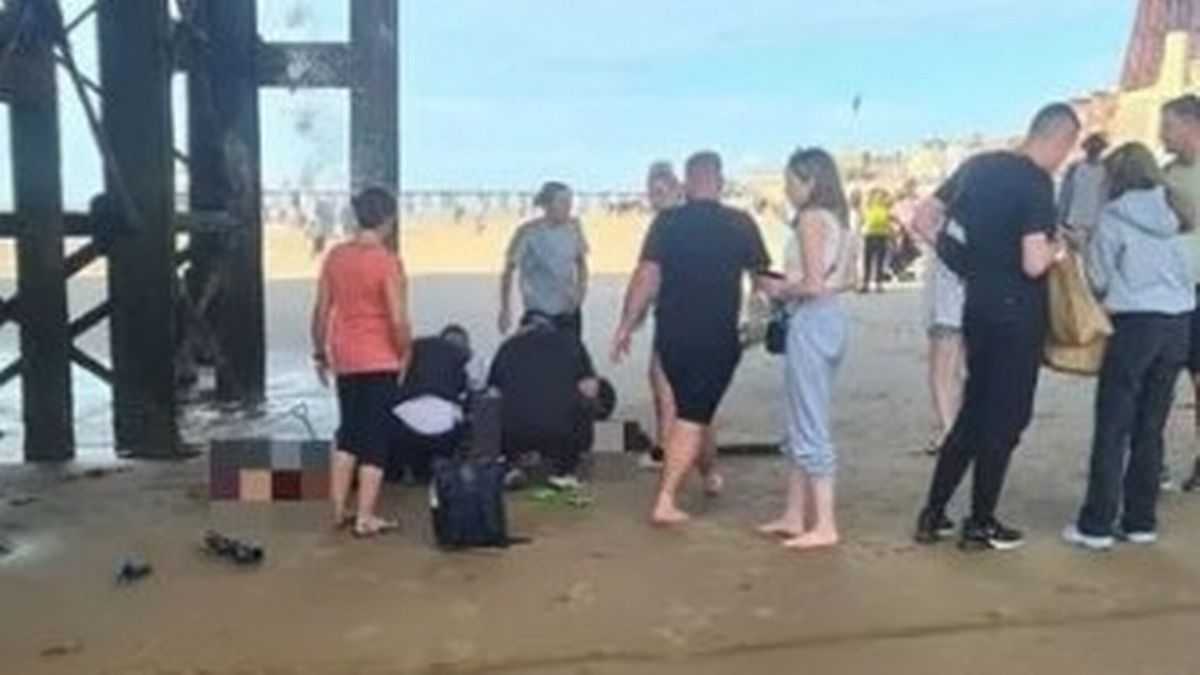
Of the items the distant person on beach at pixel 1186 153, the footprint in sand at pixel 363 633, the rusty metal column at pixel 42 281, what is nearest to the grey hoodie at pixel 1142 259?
the distant person on beach at pixel 1186 153

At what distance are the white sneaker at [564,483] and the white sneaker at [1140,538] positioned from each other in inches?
105

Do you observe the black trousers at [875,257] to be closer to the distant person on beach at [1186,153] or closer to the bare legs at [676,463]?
the distant person on beach at [1186,153]

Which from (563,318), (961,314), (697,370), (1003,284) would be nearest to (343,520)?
(697,370)

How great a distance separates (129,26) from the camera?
35.6 feet

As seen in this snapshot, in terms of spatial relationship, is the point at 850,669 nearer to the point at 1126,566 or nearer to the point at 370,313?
the point at 1126,566

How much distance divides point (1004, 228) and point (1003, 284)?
22 centimetres

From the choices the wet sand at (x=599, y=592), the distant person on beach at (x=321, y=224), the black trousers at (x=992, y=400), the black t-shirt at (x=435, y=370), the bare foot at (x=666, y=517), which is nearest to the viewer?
the wet sand at (x=599, y=592)

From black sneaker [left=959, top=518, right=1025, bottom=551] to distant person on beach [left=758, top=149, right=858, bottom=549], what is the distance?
0.54 m

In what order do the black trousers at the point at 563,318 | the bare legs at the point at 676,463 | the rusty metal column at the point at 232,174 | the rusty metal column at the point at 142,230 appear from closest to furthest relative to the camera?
the bare legs at the point at 676,463 < the black trousers at the point at 563,318 < the rusty metal column at the point at 142,230 < the rusty metal column at the point at 232,174

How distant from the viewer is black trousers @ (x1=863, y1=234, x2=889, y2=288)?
3006 centimetres

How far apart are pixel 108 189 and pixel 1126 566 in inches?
248

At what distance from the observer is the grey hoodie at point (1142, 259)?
7.77 meters

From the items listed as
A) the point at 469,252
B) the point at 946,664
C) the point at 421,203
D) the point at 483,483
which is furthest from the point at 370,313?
the point at 421,203

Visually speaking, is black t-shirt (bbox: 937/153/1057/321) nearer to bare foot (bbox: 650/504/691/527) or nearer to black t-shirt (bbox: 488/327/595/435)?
bare foot (bbox: 650/504/691/527)
